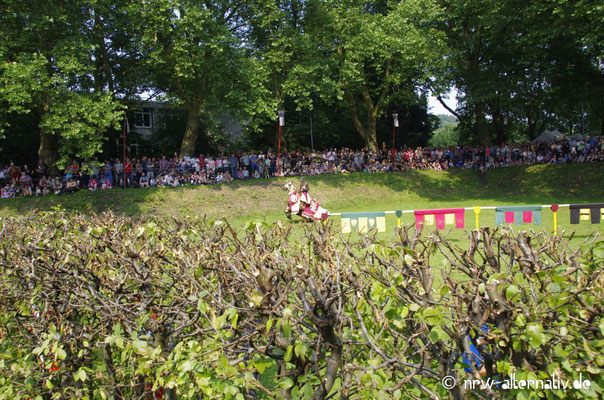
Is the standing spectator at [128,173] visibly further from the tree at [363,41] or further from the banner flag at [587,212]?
the banner flag at [587,212]

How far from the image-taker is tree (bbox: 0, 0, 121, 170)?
70.0ft

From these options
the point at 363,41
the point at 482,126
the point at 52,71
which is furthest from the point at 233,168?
Result: the point at 482,126

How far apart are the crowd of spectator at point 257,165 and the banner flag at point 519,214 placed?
59.2 ft

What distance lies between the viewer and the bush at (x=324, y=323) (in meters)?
3.10

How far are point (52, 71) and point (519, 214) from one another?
76.1 ft

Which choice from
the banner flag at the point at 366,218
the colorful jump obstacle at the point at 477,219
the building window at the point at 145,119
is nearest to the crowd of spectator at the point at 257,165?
the building window at the point at 145,119

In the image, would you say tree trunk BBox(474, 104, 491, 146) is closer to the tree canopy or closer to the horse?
the tree canopy

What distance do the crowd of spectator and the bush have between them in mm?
21066

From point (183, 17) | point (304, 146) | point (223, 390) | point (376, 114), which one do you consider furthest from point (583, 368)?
point (304, 146)

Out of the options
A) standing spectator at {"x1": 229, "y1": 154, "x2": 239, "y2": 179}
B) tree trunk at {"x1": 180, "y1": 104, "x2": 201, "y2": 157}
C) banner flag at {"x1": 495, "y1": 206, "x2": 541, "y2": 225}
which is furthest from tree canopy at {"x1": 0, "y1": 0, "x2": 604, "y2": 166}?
banner flag at {"x1": 495, "y1": 206, "x2": 541, "y2": 225}

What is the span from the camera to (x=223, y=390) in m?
3.10

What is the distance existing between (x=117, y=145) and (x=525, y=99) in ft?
101

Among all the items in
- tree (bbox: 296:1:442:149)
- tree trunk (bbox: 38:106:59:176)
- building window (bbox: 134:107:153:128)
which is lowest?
tree trunk (bbox: 38:106:59:176)

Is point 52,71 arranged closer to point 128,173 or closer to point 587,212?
point 128,173
